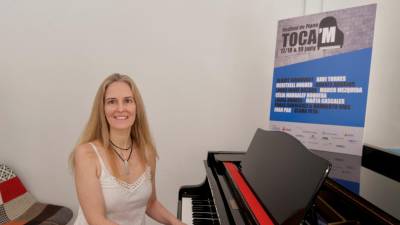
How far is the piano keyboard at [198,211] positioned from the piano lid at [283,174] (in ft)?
0.94

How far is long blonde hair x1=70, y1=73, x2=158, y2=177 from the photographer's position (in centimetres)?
150

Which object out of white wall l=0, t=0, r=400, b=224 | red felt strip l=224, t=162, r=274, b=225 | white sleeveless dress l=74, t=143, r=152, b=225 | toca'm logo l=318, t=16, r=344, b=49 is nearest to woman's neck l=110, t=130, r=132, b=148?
white sleeveless dress l=74, t=143, r=152, b=225

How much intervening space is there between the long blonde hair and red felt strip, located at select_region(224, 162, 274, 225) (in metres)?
0.48

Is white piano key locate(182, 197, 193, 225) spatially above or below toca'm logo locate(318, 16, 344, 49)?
below

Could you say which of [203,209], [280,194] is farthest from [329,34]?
[203,209]

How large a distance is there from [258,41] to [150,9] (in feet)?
3.11

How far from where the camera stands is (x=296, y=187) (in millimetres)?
1034

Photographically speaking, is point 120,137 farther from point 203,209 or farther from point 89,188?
point 203,209

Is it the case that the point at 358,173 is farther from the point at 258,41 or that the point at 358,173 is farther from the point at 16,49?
the point at 16,49

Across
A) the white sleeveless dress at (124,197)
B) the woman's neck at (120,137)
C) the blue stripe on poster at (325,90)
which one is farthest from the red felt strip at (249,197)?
the blue stripe on poster at (325,90)

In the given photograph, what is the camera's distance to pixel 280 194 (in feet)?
3.61

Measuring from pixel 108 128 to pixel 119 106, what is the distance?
0.17 metres

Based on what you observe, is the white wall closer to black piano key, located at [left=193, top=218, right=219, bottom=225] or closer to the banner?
the banner

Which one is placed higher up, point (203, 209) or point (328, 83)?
point (328, 83)
